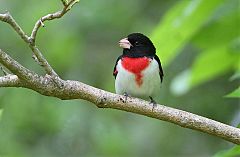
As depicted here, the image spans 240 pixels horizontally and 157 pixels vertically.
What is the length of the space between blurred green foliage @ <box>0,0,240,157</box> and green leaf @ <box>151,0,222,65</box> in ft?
4.33

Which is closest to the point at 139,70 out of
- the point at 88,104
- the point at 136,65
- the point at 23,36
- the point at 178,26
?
the point at 136,65

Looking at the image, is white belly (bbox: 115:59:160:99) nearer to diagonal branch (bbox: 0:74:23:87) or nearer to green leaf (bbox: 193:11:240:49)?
green leaf (bbox: 193:11:240:49)

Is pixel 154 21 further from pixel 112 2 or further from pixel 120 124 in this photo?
pixel 120 124

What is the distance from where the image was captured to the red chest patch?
3.45 meters

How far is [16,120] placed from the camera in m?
5.16

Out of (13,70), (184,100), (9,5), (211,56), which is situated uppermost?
(9,5)

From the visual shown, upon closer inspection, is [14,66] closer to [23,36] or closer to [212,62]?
[23,36]

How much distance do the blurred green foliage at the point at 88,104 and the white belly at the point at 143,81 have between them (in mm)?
1126

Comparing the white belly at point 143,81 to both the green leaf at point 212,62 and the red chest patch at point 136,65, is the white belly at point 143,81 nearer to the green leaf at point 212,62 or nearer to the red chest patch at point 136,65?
the red chest patch at point 136,65

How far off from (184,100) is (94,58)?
0.91 meters

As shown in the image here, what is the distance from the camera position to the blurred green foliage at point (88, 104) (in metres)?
5.14

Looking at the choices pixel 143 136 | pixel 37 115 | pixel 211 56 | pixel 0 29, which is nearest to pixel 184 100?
pixel 143 136

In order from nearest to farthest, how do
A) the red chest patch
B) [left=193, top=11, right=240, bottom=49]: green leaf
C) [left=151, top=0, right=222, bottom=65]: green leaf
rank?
1. [left=151, top=0, right=222, bottom=65]: green leaf
2. the red chest patch
3. [left=193, top=11, right=240, bottom=49]: green leaf

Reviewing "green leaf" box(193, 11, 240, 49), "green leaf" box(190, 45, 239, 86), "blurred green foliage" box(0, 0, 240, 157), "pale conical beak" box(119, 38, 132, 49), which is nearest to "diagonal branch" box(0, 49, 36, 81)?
"pale conical beak" box(119, 38, 132, 49)
